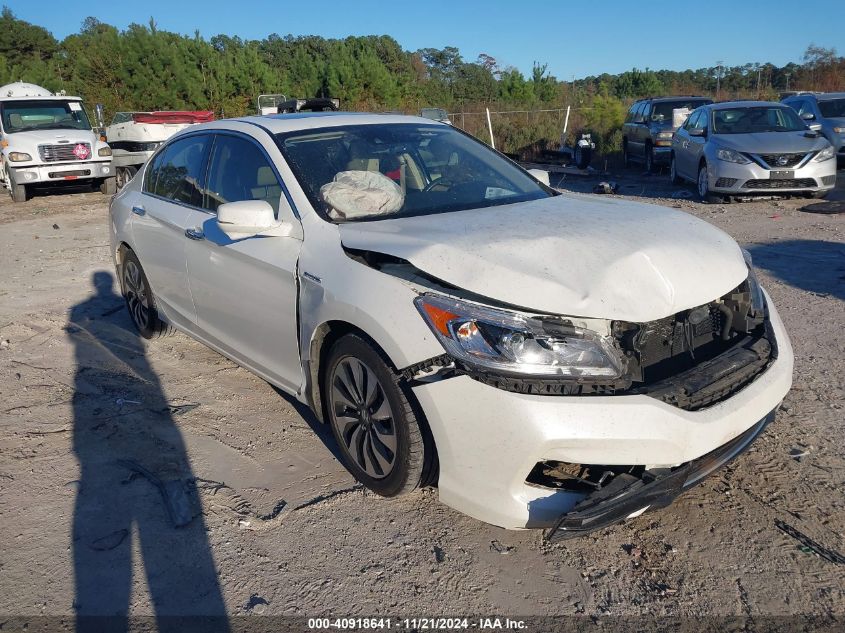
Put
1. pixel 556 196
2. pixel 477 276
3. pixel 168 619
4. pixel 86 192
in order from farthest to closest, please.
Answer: pixel 86 192 → pixel 556 196 → pixel 477 276 → pixel 168 619

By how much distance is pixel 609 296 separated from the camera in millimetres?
2658

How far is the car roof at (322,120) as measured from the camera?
13.3ft

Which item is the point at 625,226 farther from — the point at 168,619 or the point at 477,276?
the point at 168,619

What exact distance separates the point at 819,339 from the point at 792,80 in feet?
132

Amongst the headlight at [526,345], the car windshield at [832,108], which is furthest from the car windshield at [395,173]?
the car windshield at [832,108]

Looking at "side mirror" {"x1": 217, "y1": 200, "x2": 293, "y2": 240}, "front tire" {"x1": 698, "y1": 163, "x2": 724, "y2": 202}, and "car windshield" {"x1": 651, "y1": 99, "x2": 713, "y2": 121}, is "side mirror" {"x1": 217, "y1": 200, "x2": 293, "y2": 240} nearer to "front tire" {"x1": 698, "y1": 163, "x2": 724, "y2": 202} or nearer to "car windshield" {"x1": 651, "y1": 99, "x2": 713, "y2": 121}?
"front tire" {"x1": 698, "y1": 163, "x2": 724, "y2": 202}

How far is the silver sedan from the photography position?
11.0m

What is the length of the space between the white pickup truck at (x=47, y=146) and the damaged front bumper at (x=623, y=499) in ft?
53.9

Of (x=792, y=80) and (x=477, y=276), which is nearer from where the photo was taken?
(x=477, y=276)

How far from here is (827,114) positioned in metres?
15.9

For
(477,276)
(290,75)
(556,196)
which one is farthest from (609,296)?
(290,75)

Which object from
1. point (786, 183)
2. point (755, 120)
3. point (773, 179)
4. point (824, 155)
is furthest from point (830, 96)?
point (773, 179)

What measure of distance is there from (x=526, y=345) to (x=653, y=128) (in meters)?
15.1

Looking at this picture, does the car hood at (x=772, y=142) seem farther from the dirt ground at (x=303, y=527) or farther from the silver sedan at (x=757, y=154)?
the dirt ground at (x=303, y=527)
